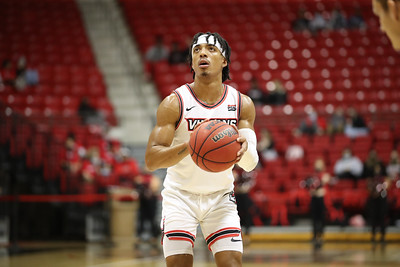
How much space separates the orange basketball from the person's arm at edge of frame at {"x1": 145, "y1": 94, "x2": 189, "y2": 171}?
145 mm

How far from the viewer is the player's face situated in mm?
4188

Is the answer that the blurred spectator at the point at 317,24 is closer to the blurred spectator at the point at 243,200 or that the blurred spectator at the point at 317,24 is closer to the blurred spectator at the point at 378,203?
the blurred spectator at the point at 378,203

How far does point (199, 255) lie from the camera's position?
33.1 ft

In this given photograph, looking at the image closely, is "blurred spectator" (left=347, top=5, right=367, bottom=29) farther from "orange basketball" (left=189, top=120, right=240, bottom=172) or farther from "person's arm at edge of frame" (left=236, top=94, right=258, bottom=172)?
"orange basketball" (left=189, top=120, right=240, bottom=172)

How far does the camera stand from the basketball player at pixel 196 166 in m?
3.93

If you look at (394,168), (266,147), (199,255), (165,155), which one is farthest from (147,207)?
(165,155)

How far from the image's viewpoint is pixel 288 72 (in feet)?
55.8

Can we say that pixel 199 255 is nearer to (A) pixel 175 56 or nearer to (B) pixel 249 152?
(B) pixel 249 152

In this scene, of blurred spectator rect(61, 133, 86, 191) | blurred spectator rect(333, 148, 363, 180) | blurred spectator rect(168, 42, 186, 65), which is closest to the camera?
blurred spectator rect(61, 133, 86, 191)

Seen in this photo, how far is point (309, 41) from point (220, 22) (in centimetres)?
290

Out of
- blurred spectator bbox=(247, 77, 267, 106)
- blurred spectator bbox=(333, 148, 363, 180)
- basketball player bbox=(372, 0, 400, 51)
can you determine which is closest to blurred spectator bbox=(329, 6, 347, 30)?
blurred spectator bbox=(247, 77, 267, 106)

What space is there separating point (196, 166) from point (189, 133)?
0.24 metres

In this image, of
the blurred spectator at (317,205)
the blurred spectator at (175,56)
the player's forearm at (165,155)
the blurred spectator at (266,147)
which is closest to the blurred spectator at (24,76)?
the blurred spectator at (175,56)

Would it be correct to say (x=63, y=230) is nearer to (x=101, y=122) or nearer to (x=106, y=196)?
(x=106, y=196)
